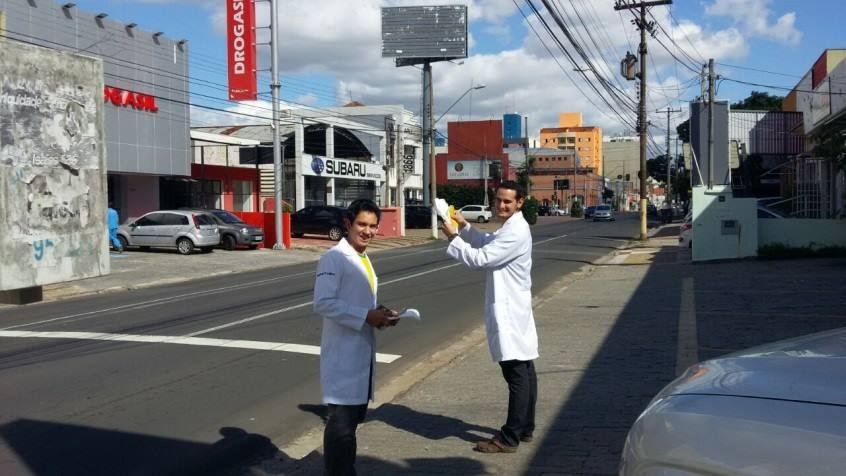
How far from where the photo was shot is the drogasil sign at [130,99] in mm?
30453

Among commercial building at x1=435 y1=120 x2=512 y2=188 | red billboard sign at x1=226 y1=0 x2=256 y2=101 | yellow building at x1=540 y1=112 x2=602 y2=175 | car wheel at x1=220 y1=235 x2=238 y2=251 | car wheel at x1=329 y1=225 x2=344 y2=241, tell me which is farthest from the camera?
yellow building at x1=540 y1=112 x2=602 y2=175

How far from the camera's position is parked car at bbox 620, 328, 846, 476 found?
2.24m

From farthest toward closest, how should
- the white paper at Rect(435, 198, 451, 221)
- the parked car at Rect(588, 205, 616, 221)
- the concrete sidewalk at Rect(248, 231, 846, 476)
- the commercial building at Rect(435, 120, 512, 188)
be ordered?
1. the commercial building at Rect(435, 120, 512, 188)
2. the parked car at Rect(588, 205, 616, 221)
3. the concrete sidewalk at Rect(248, 231, 846, 476)
4. the white paper at Rect(435, 198, 451, 221)

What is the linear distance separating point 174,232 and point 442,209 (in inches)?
961

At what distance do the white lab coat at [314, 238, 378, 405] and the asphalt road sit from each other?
179 centimetres

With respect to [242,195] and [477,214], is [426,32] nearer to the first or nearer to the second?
[477,214]

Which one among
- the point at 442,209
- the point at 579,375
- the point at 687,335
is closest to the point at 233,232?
the point at 687,335

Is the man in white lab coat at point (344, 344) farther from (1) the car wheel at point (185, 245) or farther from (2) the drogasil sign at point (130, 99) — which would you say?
(2) the drogasil sign at point (130, 99)

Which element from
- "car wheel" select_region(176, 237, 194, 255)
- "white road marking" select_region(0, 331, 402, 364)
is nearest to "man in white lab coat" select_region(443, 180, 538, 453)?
"white road marking" select_region(0, 331, 402, 364)

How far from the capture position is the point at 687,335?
10.1 metres

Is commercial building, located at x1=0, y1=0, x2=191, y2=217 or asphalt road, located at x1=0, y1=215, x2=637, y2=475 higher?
commercial building, located at x1=0, y1=0, x2=191, y2=217

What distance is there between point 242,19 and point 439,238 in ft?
52.9

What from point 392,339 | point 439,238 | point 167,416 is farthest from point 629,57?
point 167,416

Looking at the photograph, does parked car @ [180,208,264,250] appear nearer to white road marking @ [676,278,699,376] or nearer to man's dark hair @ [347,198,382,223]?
white road marking @ [676,278,699,376]
